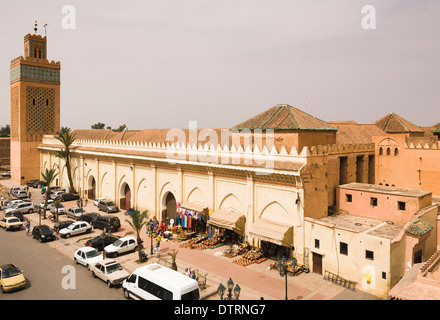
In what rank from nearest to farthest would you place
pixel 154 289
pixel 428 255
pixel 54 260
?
pixel 154 289
pixel 428 255
pixel 54 260

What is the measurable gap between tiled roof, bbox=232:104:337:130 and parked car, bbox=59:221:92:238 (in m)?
14.5

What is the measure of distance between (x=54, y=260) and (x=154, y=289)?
10.6 metres

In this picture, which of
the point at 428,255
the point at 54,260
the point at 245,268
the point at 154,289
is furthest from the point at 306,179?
the point at 54,260

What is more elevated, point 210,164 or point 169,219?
point 210,164

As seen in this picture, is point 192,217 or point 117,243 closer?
point 117,243

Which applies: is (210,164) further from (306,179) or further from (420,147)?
(420,147)

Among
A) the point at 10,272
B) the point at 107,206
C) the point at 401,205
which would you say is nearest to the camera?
the point at 10,272

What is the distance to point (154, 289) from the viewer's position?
14875 millimetres

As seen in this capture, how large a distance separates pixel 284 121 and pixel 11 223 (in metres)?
24.4

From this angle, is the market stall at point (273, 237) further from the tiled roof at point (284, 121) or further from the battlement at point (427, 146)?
the battlement at point (427, 146)

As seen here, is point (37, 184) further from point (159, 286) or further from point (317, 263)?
point (317, 263)

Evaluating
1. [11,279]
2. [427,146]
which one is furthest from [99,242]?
[427,146]

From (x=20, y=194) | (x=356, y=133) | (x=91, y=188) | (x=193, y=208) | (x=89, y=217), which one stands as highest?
(x=356, y=133)

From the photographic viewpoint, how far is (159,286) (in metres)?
14.7
